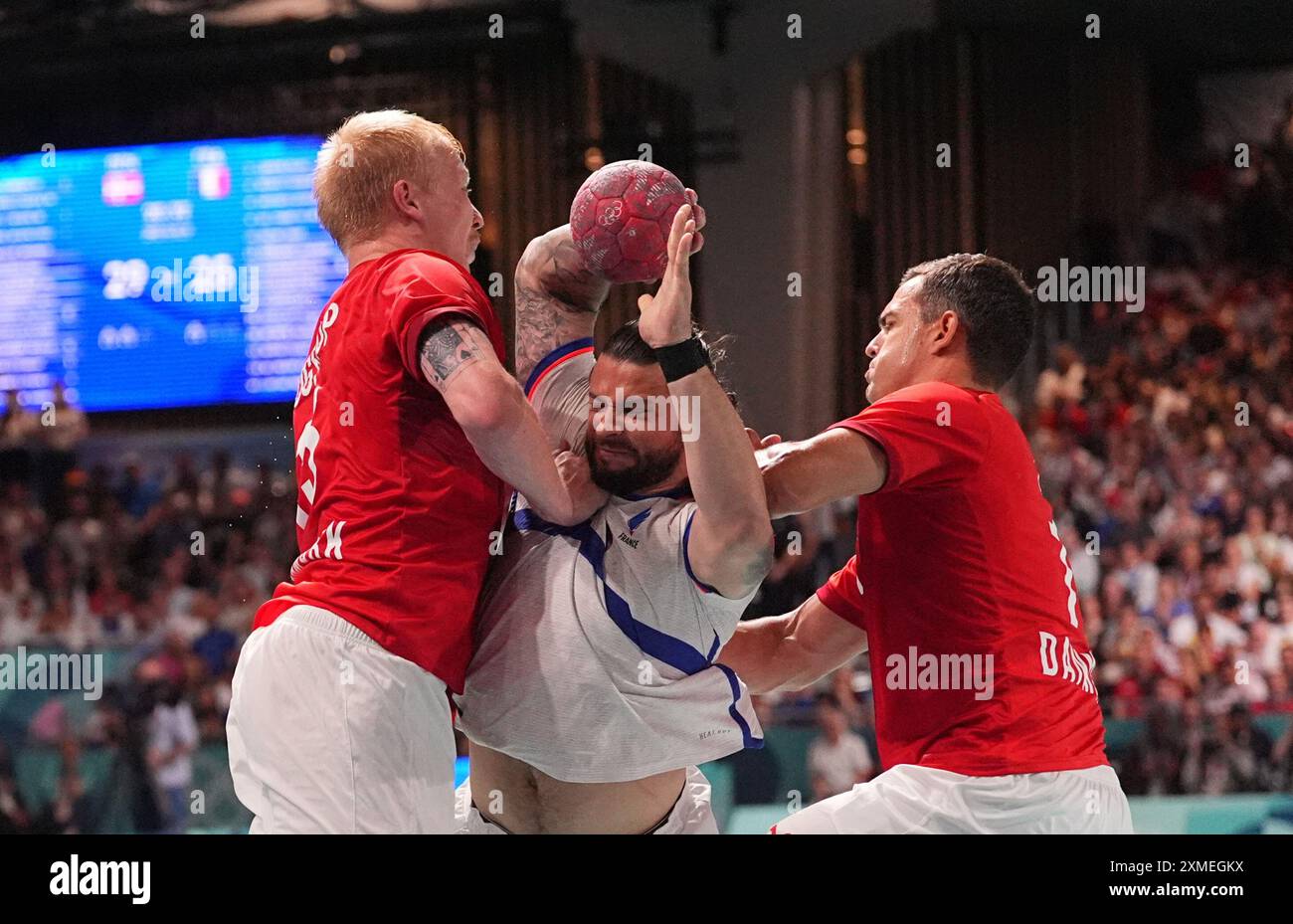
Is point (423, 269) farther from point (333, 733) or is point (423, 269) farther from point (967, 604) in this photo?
point (967, 604)

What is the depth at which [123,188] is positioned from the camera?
407 inches

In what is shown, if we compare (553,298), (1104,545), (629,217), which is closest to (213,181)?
(1104,545)

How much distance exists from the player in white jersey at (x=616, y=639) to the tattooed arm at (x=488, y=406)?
0.81ft

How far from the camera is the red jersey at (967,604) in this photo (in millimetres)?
2926

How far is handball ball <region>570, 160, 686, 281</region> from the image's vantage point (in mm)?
3078

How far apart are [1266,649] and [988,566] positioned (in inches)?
233

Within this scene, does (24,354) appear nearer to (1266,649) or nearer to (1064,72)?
(1064,72)

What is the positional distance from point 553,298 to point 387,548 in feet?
2.90

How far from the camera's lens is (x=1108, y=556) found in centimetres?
875

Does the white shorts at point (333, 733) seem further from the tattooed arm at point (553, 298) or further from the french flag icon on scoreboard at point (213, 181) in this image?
the french flag icon on scoreboard at point (213, 181)

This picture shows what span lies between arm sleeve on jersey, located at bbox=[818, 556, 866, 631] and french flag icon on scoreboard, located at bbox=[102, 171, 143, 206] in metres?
8.34

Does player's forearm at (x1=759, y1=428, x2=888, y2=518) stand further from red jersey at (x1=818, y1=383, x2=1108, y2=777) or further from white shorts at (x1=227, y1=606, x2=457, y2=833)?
white shorts at (x1=227, y1=606, x2=457, y2=833)

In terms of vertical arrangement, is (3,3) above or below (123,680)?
above
